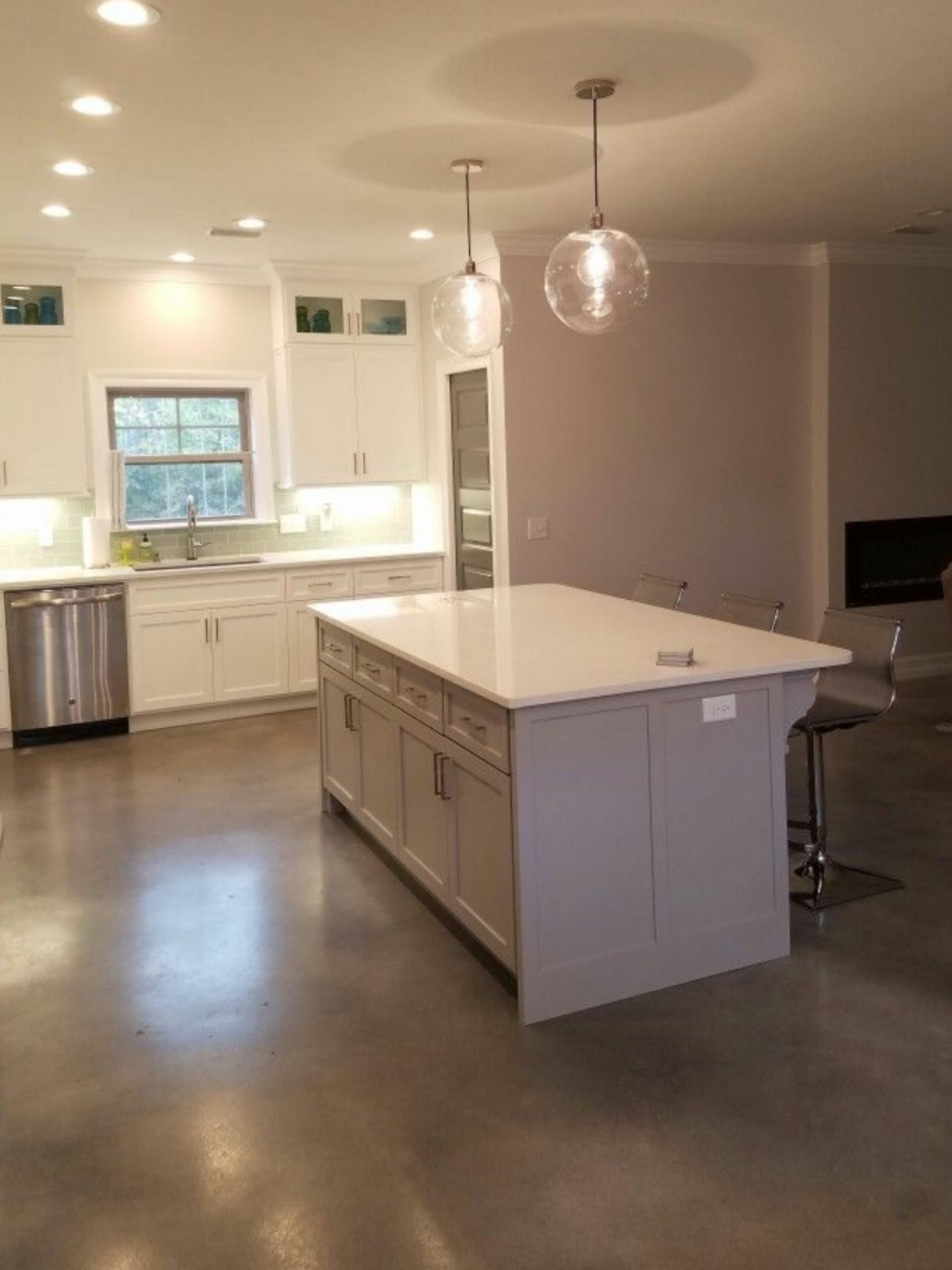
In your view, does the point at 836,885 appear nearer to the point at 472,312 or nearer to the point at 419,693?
the point at 419,693

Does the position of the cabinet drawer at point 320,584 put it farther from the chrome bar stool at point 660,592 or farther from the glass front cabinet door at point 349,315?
the chrome bar stool at point 660,592

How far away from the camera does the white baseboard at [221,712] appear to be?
21.4 ft

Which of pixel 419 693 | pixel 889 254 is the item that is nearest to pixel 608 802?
pixel 419 693

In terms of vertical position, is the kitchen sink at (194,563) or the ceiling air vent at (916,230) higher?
the ceiling air vent at (916,230)

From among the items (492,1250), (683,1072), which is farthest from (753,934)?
(492,1250)

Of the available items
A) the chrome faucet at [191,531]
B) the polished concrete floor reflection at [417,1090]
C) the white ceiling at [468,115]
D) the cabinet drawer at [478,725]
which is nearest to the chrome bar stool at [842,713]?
the polished concrete floor reflection at [417,1090]

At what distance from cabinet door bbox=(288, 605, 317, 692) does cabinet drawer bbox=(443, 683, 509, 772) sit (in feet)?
11.6

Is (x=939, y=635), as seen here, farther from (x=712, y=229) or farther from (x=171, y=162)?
(x=171, y=162)

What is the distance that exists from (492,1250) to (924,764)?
3.73 meters

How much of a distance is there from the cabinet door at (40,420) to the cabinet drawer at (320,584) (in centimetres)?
132

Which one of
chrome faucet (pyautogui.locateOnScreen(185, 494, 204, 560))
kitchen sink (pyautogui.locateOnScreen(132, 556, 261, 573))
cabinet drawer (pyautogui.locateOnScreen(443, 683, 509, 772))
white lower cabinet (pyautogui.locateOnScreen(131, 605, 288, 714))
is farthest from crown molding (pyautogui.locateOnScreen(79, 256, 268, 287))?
cabinet drawer (pyautogui.locateOnScreen(443, 683, 509, 772))

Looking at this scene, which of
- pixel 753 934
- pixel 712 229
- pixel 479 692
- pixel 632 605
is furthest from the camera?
pixel 712 229

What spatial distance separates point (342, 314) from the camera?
7.03 metres

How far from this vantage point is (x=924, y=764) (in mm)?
5238
